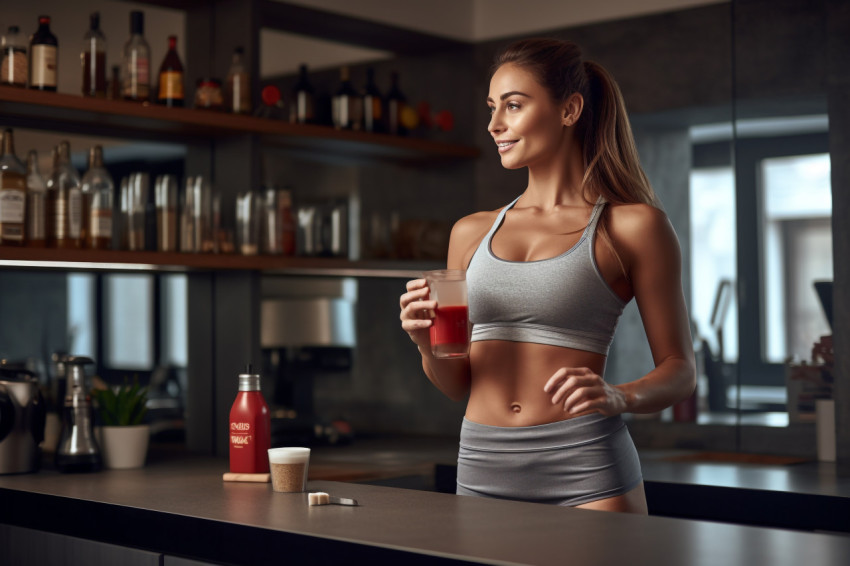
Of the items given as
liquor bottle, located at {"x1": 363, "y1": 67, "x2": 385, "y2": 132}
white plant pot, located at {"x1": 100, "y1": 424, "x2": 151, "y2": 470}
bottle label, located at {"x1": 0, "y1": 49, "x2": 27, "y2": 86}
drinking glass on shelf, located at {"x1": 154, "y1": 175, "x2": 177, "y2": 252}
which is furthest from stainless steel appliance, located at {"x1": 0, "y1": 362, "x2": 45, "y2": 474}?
liquor bottle, located at {"x1": 363, "y1": 67, "x2": 385, "y2": 132}

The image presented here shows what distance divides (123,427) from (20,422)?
268 millimetres

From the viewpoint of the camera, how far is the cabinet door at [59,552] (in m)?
1.89

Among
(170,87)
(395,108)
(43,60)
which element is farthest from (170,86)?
(395,108)

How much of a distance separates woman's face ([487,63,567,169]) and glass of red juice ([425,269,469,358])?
0.28m

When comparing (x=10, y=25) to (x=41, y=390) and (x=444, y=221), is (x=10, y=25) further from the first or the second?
(x=444, y=221)

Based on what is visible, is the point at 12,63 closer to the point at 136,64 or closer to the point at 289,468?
the point at 136,64

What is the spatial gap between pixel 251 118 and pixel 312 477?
101cm

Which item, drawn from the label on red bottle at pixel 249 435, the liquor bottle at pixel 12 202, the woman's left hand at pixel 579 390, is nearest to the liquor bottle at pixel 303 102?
the liquor bottle at pixel 12 202

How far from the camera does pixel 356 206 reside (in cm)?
368

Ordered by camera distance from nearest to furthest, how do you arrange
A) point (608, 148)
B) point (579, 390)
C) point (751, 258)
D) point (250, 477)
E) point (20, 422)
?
point (579, 390) < point (608, 148) < point (250, 477) < point (20, 422) < point (751, 258)

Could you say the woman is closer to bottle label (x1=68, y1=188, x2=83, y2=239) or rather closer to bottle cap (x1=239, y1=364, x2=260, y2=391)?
bottle cap (x1=239, y1=364, x2=260, y2=391)

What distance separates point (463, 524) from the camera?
1581 millimetres

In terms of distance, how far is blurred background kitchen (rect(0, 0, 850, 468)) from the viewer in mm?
3027

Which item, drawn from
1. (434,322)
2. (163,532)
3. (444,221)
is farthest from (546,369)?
(444,221)
